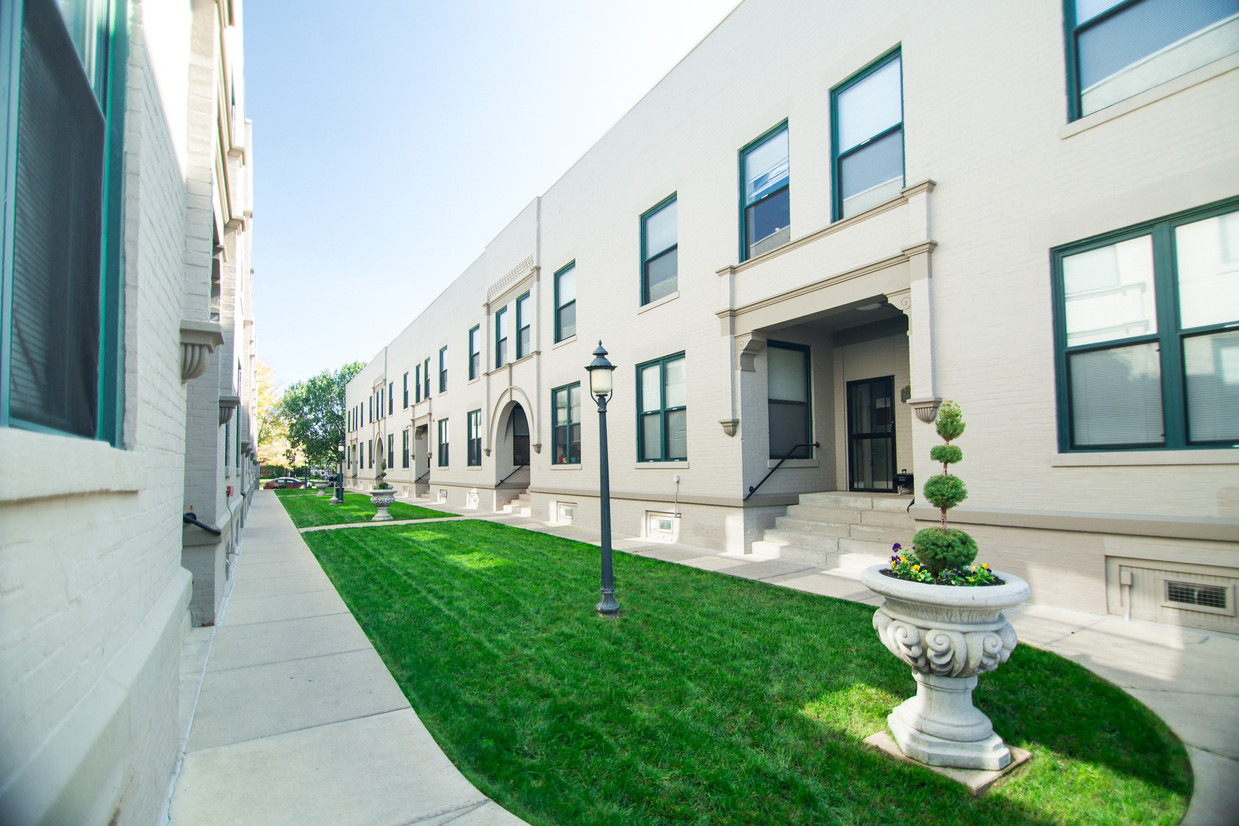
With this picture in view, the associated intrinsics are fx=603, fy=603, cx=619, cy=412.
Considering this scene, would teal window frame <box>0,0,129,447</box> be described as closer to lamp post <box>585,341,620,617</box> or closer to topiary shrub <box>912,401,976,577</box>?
topiary shrub <box>912,401,976,577</box>

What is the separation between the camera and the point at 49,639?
152cm

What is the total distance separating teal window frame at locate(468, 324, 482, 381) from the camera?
21320 millimetres

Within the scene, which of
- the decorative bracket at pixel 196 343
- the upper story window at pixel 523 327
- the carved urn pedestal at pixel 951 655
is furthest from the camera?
the upper story window at pixel 523 327

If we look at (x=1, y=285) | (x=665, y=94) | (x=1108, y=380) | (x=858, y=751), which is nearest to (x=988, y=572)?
(x=858, y=751)

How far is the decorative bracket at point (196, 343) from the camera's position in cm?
383

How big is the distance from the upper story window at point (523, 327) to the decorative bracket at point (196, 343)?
1365cm

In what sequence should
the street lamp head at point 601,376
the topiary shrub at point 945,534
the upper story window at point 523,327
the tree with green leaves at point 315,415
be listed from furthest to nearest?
1. the tree with green leaves at point 315,415
2. the upper story window at point 523,327
3. the street lamp head at point 601,376
4. the topiary shrub at point 945,534

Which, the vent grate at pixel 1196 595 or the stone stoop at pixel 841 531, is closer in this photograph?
the vent grate at pixel 1196 595

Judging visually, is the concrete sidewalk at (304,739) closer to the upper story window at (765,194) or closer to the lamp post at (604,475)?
the lamp post at (604,475)

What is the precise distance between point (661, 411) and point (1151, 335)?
24.7 ft

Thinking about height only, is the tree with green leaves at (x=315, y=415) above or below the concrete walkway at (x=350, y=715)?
above

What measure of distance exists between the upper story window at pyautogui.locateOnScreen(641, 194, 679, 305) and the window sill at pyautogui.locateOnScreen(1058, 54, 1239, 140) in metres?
6.59


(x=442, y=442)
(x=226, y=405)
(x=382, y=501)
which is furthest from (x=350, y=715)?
(x=442, y=442)

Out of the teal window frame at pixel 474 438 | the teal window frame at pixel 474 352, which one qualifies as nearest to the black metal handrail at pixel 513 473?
the teal window frame at pixel 474 438
